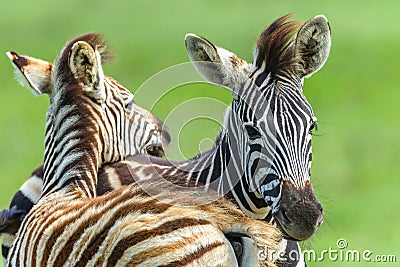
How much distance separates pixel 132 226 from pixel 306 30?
249 cm

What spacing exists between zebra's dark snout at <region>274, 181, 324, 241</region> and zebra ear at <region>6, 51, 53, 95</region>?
279 centimetres

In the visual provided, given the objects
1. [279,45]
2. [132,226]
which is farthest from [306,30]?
[132,226]

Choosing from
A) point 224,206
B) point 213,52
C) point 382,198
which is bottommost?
point 382,198

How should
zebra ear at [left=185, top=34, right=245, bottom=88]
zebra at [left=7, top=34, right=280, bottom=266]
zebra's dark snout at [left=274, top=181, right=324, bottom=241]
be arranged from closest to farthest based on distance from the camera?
Result: zebra at [left=7, top=34, right=280, bottom=266] → zebra's dark snout at [left=274, top=181, right=324, bottom=241] → zebra ear at [left=185, top=34, right=245, bottom=88]

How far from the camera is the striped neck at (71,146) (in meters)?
7.04

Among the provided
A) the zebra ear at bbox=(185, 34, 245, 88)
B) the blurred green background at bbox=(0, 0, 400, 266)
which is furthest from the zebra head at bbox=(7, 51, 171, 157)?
the blurred green background at bbox=(0, 0, 400, 266)

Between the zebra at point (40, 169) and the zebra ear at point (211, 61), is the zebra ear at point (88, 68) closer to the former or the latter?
the zebra at point (40, 169)

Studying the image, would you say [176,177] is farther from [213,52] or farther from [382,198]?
[382,198]

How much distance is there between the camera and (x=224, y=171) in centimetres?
686

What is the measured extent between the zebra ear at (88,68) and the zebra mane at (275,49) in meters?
1.49

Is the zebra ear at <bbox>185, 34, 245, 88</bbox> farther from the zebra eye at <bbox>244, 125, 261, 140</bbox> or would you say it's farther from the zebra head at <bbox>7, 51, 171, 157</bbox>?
the zebra head at <bbox>7, 51, 171, 157</bbox>

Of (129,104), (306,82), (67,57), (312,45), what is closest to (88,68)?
(67,57)

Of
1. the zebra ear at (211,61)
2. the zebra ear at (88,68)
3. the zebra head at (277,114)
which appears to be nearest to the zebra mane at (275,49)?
the zebra head at (277,114)

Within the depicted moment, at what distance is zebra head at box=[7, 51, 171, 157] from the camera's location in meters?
8.05
